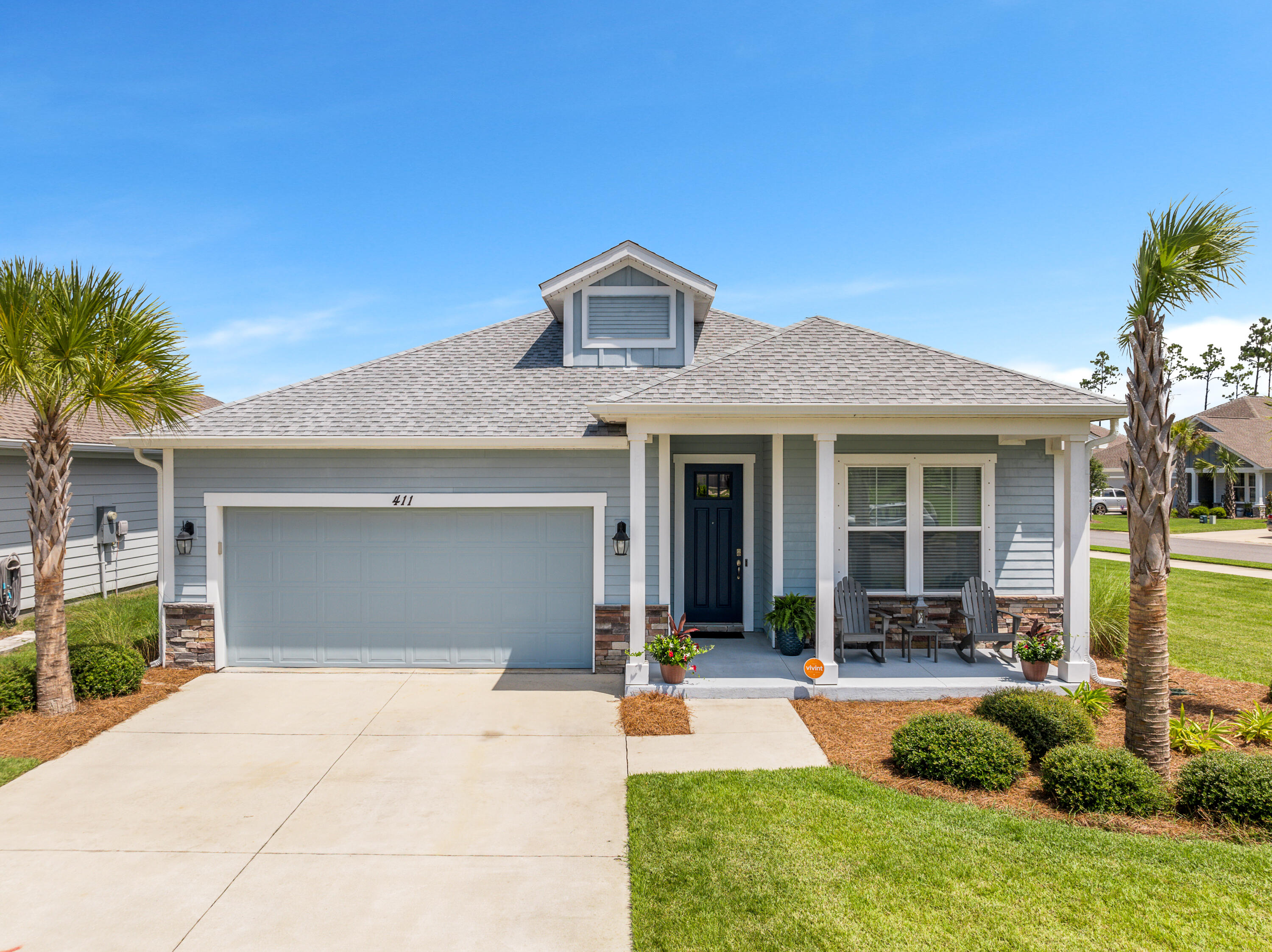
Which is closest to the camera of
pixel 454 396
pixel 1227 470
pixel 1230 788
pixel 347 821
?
pixel 1230 788

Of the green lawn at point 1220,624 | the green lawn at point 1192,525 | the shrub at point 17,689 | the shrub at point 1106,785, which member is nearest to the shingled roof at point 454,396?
the shrub at point 17,689

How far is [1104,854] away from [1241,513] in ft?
139

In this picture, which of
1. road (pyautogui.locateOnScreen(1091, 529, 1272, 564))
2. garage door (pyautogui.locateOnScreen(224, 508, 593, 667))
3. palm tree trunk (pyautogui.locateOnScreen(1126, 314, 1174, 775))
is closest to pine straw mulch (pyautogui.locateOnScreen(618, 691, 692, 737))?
garage door (pyautogui.locateOnScreen(224, 508, 593, 667))

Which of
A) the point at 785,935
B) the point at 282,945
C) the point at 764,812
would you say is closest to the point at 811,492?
the point at 764,812

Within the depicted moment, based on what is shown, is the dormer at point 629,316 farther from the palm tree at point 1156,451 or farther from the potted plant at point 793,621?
the palm tree at point 1156,451

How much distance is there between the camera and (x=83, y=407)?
6.76 meters

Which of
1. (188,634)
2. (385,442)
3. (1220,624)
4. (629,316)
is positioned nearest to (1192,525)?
(1220,624)

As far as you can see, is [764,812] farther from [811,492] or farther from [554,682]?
[811,492]

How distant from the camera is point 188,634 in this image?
8586mm

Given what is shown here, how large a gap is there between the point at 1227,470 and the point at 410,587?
43655 millimetres

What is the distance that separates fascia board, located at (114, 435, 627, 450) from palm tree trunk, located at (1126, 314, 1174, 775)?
5.20 metres

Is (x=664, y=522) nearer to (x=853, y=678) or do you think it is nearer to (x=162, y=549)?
(x=853, y=678)

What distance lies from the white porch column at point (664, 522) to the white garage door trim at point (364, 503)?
2.40 ft

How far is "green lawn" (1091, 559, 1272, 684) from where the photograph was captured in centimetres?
863
